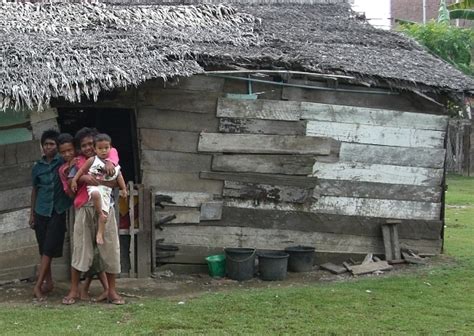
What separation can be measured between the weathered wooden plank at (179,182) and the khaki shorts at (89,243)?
167 cm

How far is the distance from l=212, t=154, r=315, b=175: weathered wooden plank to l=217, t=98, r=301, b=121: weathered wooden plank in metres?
0.50

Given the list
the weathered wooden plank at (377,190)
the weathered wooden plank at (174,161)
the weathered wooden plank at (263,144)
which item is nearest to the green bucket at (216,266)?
the weathered wooden plank at (174,161)

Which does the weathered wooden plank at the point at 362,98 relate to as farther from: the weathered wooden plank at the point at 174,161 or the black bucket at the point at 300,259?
the black bucket at the point at 300,259

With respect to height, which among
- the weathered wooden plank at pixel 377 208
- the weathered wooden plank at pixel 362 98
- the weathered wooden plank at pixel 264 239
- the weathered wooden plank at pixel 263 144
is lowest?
the weathered wooden plank at pixel 264 239

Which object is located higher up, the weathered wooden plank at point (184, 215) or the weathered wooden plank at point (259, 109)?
the weathered wooden plank at point (259, 109)

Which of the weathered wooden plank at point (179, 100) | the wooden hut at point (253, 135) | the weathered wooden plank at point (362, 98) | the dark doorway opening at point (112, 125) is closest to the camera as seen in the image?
the wooden hut at point (253, 135)

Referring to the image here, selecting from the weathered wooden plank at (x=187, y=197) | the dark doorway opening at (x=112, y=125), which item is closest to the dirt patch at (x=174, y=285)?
the weathered wooden plank at (x=187, y=197)

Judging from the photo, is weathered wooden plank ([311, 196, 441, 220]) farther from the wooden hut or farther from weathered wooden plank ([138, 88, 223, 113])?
weathered wooden plank ([138, 88, 223, 113])

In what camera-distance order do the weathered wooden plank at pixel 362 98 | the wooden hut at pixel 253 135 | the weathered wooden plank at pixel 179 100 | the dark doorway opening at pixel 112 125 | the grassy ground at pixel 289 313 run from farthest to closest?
the dark doorway opening at pixel 112 125
the weathered wooden plank at pixel 362 98
the weathered wooden plank at pixel 179 100
the wooden hut at pixel 253 135
the grassy ground at pixel 289 313

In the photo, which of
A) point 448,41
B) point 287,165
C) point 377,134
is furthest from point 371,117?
point 448,41

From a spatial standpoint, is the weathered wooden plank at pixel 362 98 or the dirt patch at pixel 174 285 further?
the weathered wooden plank at pixel 362 98

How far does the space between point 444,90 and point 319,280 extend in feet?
9.27

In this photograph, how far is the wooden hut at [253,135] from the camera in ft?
25.8

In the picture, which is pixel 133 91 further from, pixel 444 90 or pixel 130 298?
pixel 444 90
